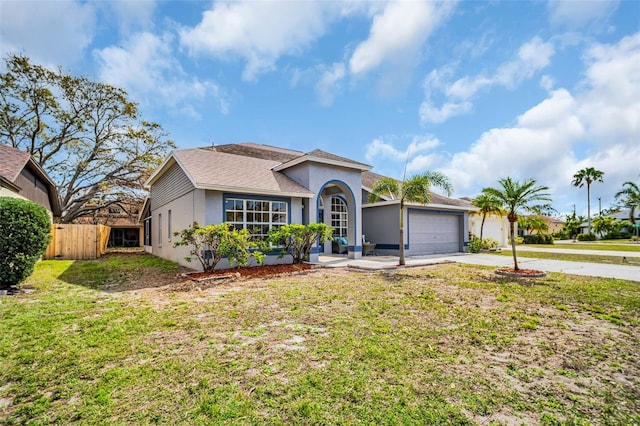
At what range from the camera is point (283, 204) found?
13.1 metres

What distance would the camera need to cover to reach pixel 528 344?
172 inches

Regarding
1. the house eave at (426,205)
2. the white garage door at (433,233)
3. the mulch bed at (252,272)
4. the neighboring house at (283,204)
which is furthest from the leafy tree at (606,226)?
the mulch bed at (252,272)

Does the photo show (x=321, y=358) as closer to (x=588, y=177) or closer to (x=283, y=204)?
(x=283, y=204)

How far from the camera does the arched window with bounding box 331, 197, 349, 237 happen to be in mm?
18297

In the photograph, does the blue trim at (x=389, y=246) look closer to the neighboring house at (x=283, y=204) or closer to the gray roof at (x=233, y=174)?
the neighboring house at (x=283, y=204)

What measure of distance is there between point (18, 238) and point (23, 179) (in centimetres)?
1024

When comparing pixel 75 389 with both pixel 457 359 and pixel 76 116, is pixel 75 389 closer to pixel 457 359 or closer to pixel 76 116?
pixel 457 359

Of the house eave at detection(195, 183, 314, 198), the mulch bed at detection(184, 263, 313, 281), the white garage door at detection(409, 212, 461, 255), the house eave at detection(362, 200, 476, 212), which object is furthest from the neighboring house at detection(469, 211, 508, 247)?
the mulch bed at detection(184, 263, 313, 281)

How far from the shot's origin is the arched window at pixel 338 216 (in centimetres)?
1830

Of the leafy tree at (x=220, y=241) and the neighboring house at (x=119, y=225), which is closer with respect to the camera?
the leafy tree at (x=220, y=241)

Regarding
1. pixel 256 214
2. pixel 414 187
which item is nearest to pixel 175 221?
pixel 256 214

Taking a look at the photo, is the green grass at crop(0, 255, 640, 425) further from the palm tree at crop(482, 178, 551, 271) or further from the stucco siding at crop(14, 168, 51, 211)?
the stucco siding at crop(14, 168, 51, 211)

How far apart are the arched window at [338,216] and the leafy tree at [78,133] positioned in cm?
1785

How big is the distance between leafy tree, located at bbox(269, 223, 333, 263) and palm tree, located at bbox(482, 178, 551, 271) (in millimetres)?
6628
